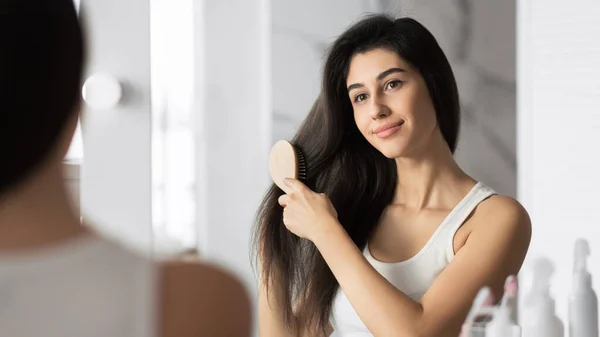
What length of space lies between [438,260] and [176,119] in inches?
13.4

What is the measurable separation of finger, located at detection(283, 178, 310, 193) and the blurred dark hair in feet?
2.08

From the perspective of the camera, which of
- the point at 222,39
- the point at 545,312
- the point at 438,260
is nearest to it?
the point at 545,312

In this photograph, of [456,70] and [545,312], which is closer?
[545,312]

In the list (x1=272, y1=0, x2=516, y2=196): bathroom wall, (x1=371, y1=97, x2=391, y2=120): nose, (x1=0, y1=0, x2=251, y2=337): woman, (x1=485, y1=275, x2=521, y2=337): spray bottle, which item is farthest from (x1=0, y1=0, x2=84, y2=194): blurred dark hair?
(x1=272, y1=0, x2=516, y2=196): bathroom wall

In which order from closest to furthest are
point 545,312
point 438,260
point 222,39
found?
point 545,312
point 438,260
point 222,39

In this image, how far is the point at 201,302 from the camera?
0.75 ft

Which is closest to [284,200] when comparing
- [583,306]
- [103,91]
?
[103,91]

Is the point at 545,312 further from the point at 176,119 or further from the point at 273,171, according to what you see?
the point at 176,119

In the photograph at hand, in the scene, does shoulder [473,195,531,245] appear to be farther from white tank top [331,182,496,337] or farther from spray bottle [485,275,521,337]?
spray bottle [485,275,521,337]

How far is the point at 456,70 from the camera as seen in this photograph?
0.92 metres

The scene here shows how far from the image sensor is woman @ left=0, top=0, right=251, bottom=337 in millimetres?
187

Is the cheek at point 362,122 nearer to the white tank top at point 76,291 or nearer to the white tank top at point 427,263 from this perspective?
the white tank top at point 427,263

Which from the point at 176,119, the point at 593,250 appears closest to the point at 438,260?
the point at 593,250

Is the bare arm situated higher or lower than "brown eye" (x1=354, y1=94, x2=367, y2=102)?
lower
